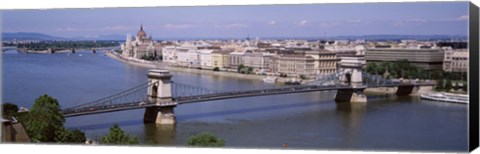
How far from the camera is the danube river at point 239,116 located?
5.90 meters

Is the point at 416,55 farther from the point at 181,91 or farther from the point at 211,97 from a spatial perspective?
the point at 181,91

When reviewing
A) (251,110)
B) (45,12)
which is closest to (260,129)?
(251,110)

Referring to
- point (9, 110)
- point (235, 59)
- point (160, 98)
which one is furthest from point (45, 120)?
point (235, 59)

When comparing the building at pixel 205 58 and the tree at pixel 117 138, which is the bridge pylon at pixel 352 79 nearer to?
the building at pixel 205 58

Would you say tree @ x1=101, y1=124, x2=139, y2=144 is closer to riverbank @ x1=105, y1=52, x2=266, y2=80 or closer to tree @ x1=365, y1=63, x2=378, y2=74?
riverbank @ x1=105, y1=52, x2=266, y2=80

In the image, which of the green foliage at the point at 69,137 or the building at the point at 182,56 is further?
the building at the point at 182,56

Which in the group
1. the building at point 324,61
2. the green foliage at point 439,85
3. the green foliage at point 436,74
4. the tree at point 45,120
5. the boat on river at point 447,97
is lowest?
the tree at point 45,120

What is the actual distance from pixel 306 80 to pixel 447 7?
7.80ft

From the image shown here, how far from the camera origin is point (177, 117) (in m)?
7.46

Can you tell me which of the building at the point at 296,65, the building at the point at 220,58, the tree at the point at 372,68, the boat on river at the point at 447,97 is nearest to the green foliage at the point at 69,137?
the building at the point at 220,58

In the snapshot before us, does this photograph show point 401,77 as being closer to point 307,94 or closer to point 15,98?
point 307,94

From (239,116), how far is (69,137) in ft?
5.17

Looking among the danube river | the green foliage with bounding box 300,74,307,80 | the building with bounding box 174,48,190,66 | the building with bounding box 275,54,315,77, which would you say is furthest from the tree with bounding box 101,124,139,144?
the green foliage with bounding box 300,74,307,80

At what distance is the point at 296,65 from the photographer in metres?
7.20
